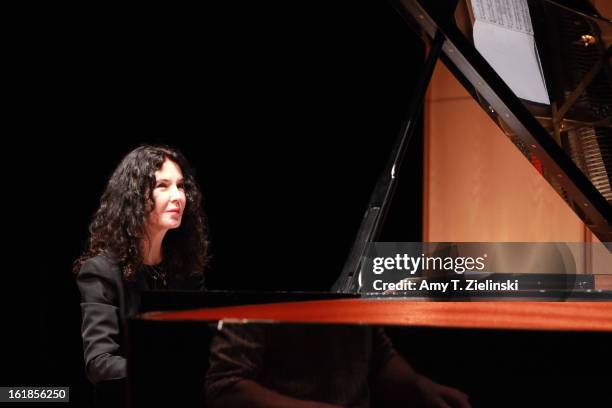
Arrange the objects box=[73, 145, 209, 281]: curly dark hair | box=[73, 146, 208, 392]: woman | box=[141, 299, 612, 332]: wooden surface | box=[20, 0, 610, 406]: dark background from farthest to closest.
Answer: box=[20, 0, 610, 406]: dark background → box=[73, 145, 209, 281]: curly dark hair → box=[73, 146, 208, 392]: woman → box=[141, 299, 612, 332]: wooden surface

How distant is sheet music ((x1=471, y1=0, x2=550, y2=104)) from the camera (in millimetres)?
1905

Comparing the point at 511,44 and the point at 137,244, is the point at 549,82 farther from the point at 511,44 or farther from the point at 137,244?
the point at 137,244

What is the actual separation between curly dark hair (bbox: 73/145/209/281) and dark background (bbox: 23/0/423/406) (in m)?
0.56

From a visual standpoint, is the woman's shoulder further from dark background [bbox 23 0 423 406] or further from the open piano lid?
the open piano lid

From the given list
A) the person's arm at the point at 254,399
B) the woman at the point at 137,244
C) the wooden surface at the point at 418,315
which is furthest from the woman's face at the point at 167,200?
the person's arm at the point at 254,399

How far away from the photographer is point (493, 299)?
1.79 m

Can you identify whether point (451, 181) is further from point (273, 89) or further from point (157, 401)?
point (157, 401)

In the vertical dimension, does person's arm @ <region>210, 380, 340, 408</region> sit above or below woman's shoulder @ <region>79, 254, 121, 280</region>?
below

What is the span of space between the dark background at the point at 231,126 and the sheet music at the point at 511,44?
4.24 feet

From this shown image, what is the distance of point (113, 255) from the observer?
1.67m

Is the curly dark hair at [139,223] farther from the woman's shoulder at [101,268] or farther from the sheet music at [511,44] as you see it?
the sheet music at [511,44]

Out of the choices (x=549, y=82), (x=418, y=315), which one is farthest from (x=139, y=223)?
(x=549, y=82)

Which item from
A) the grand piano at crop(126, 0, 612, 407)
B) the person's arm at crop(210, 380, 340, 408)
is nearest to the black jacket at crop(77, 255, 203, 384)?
the grand piano at crop(126, 0, 612, 407)

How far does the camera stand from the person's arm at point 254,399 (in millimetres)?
665
